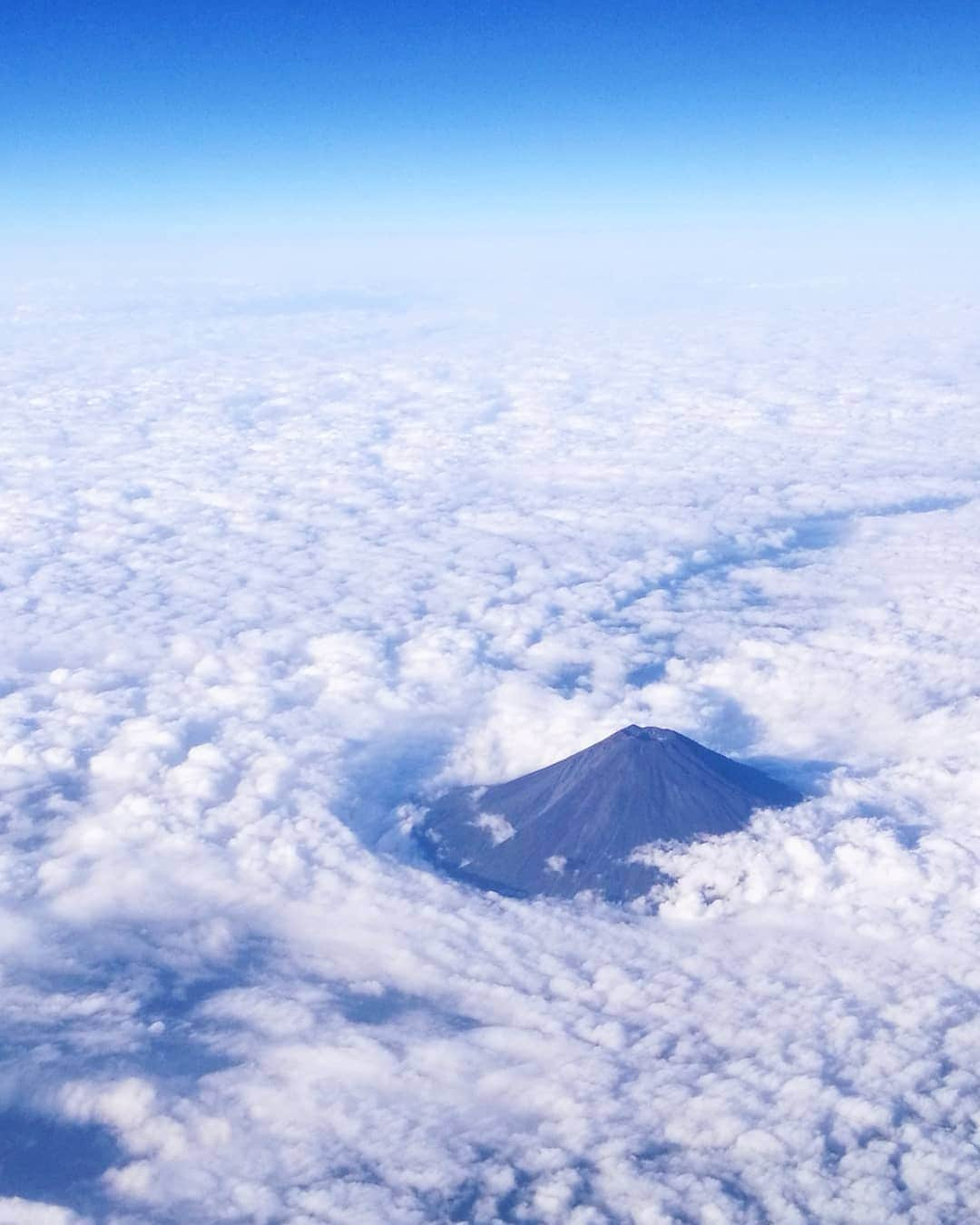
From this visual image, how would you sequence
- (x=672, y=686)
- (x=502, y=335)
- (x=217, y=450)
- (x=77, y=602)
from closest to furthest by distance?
(x=672, y=686) → (x=77, y=602) → (x=217, y=450) → (x=502, y=335)

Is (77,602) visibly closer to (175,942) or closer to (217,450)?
(175,942)

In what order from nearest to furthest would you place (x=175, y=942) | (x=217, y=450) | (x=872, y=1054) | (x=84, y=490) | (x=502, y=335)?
(x=872, y=1054)
(x=175, y=942)
(x=84, y=490)
(x=217, y=450)
(x=502, y=335)

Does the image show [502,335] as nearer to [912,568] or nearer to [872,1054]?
[912,568]

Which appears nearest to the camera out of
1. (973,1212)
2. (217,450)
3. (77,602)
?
(973,1212)

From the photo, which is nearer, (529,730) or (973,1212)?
(973,1212)

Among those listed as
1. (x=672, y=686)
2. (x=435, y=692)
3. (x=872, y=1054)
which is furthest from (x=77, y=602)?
(x=872, y=1054)

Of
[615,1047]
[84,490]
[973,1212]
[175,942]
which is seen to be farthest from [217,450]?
[973,1212]
